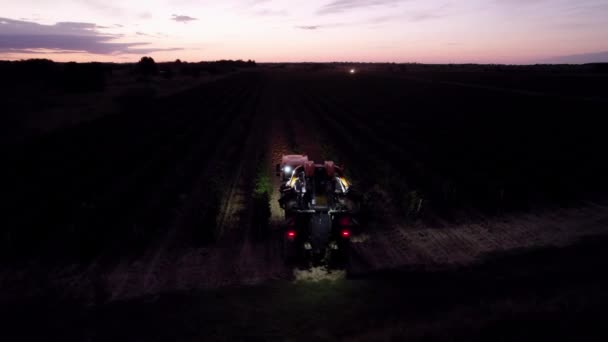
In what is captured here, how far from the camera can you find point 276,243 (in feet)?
36.0

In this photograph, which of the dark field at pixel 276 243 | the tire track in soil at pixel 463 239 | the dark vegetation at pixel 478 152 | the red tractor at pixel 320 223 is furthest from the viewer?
the dark vegetation at pixel 478 152

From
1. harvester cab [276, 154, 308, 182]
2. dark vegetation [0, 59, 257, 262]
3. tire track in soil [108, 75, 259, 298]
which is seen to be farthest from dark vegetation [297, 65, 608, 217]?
dark vegetation [0, 59, 257, 262]

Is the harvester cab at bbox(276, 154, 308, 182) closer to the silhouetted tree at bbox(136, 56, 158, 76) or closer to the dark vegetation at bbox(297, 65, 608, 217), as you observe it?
the dark vegetation at bbox(297, 65, 608, 217)

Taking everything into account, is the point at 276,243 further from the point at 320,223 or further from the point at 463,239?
the point at 463,239

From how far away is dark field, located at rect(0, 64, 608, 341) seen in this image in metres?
7.61

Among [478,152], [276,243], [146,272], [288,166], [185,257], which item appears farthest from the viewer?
[478,152]

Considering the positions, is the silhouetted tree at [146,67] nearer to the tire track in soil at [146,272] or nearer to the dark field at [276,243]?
the dark field at [276,243]

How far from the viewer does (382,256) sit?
10.3 meters

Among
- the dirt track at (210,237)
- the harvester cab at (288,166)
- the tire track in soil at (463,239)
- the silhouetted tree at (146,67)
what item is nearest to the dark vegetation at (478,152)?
the tire track in soil at (463,239)

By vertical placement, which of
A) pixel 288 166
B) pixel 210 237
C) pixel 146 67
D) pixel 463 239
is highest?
pixel 146 67

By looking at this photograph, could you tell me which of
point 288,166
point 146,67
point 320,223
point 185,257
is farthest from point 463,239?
point 146,67

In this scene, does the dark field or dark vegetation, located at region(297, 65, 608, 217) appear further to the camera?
dark vegetation, located at region(297, 65, 608, 217)

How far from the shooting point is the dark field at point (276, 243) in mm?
7605

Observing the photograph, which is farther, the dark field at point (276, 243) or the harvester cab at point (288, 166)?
the harvester cab at point (288, 166)
